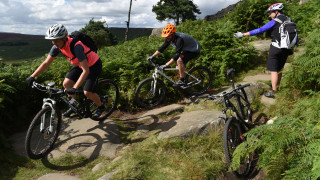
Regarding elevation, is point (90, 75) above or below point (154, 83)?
above

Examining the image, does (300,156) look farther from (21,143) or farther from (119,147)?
(21,143)

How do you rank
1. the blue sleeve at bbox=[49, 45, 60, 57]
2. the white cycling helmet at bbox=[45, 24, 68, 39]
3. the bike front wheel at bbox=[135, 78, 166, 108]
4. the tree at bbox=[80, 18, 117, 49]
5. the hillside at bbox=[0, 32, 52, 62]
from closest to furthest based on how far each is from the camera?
1. the white cycling helmet at bbox=[45, 24, 68, 39]
2. the blue sleeve at bbox=[49, 45, 60, 57]
3. the bike front wheel at bbox=[135, 78, 166, 108]
4. the tree at bbox=[80, 18, 117, 49]
5. the hillside at bbox=[0, 32, 52, 62]

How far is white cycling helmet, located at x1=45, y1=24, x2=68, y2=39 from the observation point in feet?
14.4

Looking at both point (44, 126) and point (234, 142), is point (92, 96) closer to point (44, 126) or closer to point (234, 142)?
point (44, 126)

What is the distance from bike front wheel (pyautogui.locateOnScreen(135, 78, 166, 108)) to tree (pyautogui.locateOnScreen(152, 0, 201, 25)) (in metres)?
41.5

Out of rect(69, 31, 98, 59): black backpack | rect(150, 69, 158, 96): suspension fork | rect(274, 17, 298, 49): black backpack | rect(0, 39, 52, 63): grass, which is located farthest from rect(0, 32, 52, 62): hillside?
rect(274, 17, 298, 49): black backpack

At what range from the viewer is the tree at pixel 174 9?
45.8 m

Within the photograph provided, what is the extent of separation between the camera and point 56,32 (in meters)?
4.40

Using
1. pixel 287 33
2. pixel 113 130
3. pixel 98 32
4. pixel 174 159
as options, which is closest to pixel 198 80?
pixel 287 33

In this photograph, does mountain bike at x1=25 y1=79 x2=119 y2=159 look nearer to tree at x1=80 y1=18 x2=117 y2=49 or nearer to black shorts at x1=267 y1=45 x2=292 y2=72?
black shorts at x1=267 y1=45 x2=292 y2=72

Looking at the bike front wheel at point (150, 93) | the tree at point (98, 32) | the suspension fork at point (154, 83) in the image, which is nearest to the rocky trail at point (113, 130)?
the bike front wheel at point (150, 93)

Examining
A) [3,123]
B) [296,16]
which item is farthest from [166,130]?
[296,16]

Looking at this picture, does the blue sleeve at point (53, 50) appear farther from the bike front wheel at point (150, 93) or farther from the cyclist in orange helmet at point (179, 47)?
the cyclist in orange helmet at point (179, 47)

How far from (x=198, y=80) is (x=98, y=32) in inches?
1938
